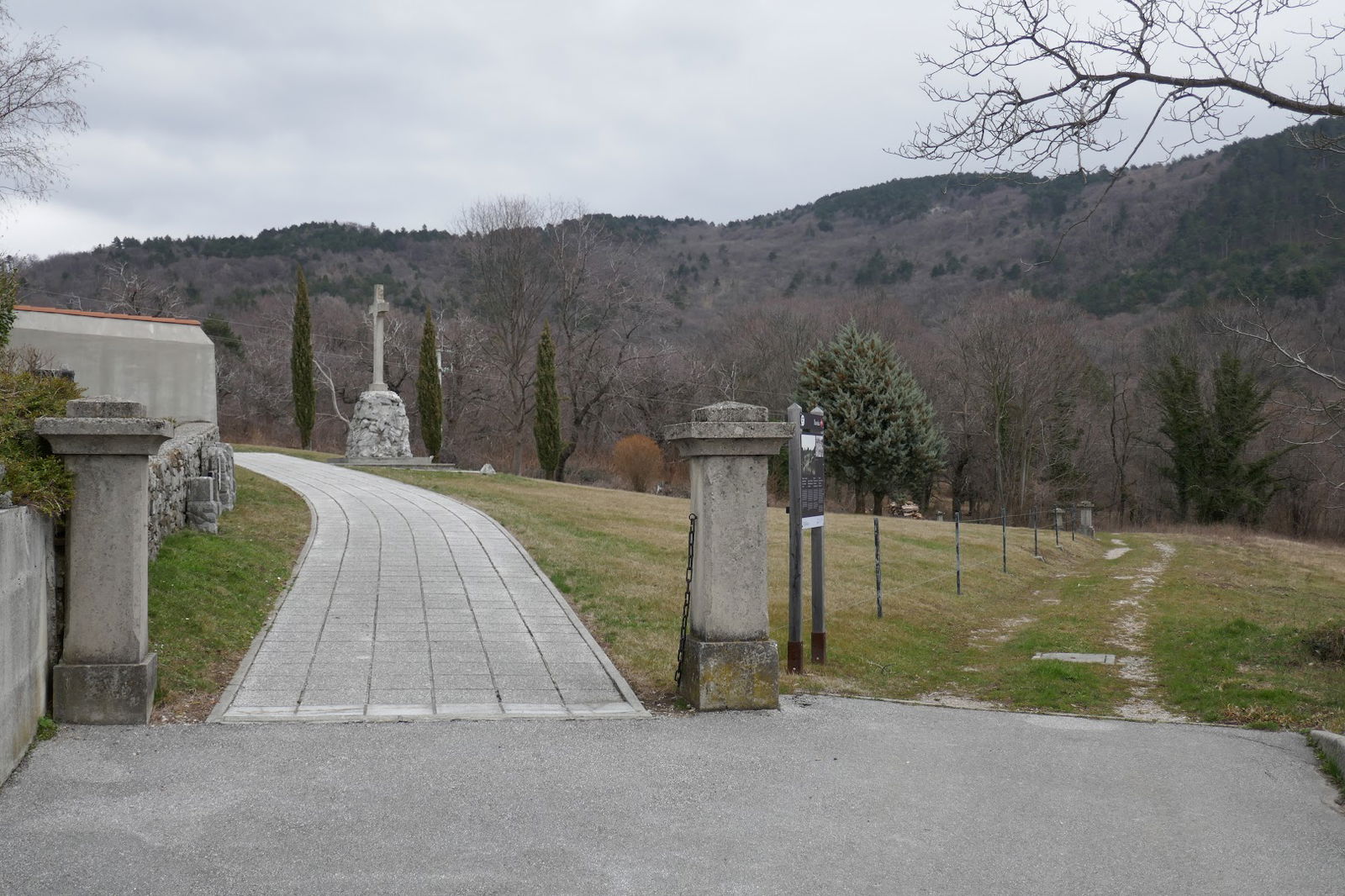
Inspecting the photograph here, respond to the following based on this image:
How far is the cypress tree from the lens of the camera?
37.3 meters

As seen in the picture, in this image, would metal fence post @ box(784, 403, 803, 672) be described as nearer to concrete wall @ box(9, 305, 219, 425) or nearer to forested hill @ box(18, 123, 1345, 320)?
concrete wall @ box(9, 305, 219, 425)

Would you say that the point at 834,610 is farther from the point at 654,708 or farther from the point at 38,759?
the point at 38,759

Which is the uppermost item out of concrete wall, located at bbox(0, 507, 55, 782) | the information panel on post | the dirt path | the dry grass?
the information panel on post

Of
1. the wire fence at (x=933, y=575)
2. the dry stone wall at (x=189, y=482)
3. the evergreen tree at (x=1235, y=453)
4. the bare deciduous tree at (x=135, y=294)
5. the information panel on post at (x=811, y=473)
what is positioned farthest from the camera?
the bare deciduous tree at (x=135, y=294)

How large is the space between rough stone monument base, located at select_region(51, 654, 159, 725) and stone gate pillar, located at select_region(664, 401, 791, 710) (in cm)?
328

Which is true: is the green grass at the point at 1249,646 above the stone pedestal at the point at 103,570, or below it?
below

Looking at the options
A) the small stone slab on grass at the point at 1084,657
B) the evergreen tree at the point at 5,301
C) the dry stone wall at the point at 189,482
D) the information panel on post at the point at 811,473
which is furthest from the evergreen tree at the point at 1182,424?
the evergreen tree at the point at 5,301

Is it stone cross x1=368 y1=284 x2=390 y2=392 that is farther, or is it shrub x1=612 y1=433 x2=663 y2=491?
shrub x1=612 y1=433 x2=663 y2=491

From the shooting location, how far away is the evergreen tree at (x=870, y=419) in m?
35.8

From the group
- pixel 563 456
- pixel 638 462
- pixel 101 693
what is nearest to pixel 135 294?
pixel 563 456

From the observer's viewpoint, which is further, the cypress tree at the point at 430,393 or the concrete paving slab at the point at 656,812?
the cypress tree at the point at 430,393

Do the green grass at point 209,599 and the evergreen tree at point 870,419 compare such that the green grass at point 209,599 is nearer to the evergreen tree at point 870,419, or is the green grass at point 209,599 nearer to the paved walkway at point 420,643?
the paved walkway at point 420,643

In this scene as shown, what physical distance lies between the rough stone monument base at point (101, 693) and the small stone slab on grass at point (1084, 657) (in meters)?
8.71

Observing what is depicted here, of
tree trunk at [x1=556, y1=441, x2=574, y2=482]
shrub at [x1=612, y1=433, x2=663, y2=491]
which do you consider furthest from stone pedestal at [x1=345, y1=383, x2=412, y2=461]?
tree trunk at [x1=556, y1=441, x2=574, y2=482]
